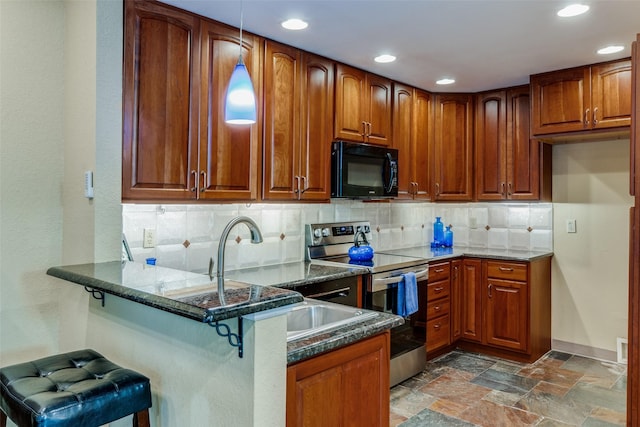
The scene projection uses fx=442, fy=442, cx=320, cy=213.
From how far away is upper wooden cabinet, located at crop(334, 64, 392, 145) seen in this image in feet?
11.1

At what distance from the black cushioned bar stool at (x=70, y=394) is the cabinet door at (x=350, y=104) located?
7.56 ft

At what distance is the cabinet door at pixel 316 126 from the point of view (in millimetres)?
3113

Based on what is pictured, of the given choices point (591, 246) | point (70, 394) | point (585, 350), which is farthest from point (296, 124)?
point (585, 350)

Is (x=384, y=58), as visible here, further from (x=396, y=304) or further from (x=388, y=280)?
(x=396, y=304)

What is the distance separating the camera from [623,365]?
3.64m

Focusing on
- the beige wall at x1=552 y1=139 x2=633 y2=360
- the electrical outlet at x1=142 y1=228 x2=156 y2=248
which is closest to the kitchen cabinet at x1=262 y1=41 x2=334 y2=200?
the electrical outlet at x1=142 y1=228 x2=156 y2=248

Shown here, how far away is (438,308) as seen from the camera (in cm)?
372

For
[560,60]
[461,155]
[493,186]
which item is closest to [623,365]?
[493,186]

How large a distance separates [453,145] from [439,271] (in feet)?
4.47

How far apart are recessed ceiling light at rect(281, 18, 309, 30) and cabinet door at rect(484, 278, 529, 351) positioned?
8.52 feet

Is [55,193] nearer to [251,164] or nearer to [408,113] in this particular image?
[251,164]

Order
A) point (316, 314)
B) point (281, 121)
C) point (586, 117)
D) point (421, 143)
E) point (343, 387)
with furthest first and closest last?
point (421, 143)
point (586, 117)
point (281, 121)
point (316, 314)
point (343, 387)

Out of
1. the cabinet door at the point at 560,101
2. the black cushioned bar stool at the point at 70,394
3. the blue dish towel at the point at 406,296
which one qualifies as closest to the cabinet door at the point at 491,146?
the cabinet door at the point at 560,101

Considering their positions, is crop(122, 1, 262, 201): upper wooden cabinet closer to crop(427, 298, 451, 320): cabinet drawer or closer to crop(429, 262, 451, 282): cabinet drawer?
crop(429, 262, 451, 282): cabinet drawer
